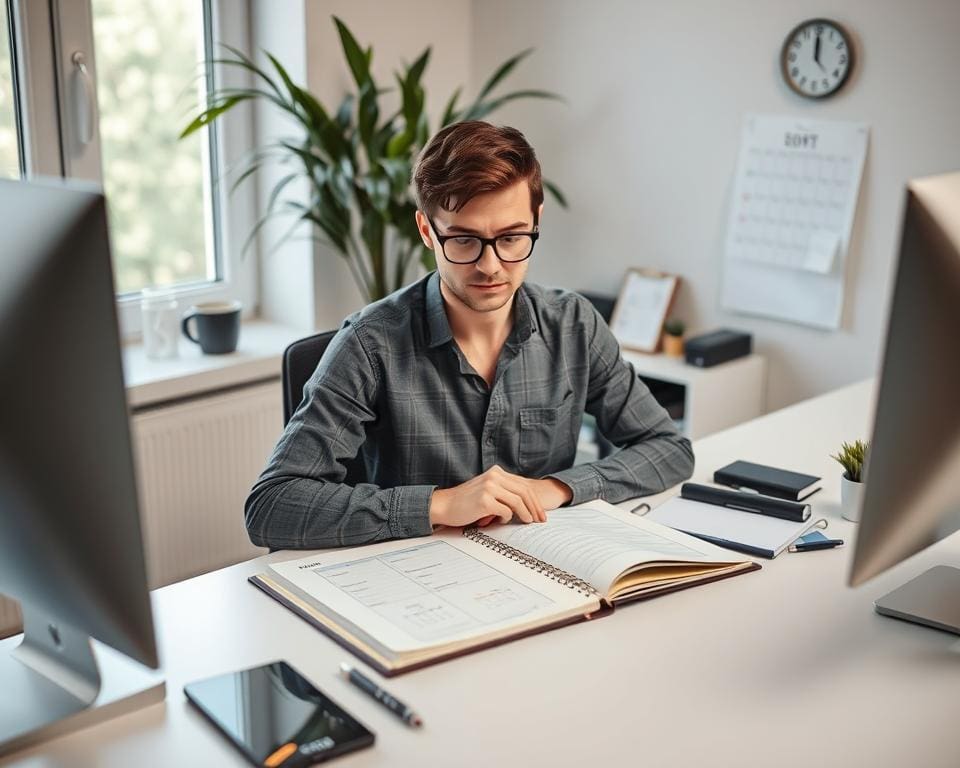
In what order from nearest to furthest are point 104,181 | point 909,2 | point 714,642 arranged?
point 714,642 < point 909,2 < point 104,181

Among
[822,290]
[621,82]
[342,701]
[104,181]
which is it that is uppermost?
[621,82]

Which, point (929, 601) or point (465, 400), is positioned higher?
point (465, 400)

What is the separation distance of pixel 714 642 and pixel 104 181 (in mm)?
2207

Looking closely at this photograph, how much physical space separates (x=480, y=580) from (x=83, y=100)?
1926 millimetres

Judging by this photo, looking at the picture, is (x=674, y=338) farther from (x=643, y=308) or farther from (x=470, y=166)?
(x=470, y=166)

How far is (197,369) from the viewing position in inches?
113

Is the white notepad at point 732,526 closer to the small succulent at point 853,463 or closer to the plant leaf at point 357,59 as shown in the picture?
the small succulent at point 853,463

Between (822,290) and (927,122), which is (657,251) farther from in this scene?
(927,122)

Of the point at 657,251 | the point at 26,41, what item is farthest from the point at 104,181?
the point at 657,251

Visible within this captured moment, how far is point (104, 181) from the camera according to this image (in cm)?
293

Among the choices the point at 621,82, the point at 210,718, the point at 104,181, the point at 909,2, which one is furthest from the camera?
the point at 621,82

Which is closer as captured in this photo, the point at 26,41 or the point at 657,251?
the point at 26,41

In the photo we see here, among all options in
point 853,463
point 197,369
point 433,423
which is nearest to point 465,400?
point 433,423

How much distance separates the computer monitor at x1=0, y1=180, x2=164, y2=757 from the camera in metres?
0.94
